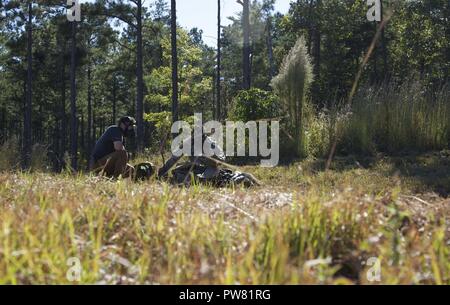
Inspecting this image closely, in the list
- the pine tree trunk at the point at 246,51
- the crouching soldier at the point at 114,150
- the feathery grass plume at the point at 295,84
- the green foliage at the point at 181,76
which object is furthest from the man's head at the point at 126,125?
the green foliage at the point at 181,76

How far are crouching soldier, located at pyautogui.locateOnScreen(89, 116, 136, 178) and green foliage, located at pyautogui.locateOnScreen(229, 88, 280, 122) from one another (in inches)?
166

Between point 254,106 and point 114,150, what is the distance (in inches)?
176

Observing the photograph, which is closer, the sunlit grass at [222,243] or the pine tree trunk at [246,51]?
the sunlit grass at [222,243]

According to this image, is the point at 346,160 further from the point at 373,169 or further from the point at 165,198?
the point at 165,198

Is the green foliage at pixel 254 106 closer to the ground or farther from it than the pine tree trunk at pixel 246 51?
closer to the ground

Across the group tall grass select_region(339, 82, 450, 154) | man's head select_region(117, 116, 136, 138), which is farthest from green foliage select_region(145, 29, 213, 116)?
man's head select_region(117, 116, 136, 138)

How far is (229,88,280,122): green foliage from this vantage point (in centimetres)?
1128

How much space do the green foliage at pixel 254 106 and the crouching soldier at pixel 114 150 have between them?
422cm

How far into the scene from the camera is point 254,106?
11328 millimetres

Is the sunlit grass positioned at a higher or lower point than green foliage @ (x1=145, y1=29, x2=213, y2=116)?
lower

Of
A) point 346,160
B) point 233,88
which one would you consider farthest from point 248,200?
point 233,88

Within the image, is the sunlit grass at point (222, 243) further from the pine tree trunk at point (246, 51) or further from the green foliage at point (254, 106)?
the pine tree trunk at point (246, 51)

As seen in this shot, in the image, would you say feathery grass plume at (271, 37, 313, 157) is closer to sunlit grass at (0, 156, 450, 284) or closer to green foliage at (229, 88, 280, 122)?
green foliage at (229, 88, 280, 122)

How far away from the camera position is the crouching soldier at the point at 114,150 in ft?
23.7
